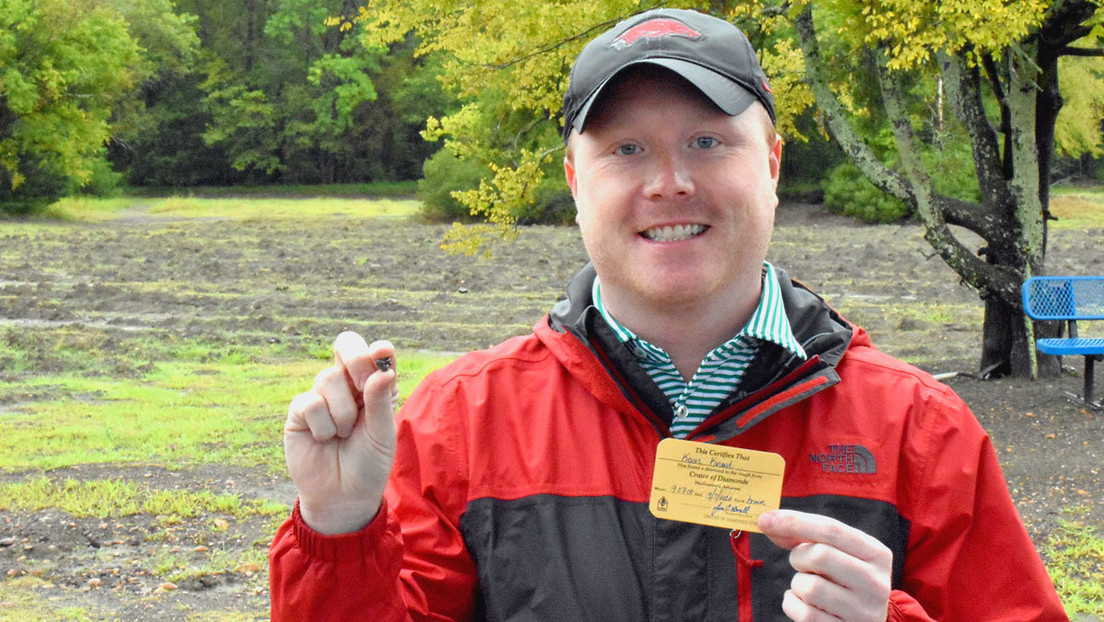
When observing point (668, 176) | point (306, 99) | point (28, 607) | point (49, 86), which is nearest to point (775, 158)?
point (668, 176)

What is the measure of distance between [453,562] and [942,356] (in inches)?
469

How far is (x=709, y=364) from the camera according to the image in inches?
81.4

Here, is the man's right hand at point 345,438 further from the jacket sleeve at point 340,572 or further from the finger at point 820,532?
the finger at point 820,532

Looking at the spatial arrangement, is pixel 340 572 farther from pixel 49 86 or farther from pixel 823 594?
pixel 49 86

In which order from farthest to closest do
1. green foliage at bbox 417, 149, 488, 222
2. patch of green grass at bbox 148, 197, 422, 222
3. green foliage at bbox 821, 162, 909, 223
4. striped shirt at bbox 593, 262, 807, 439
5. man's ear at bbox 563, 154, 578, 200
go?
patch of green grass at bbox 148, 197, 422, 222 → green foliage at bbox 417, 149, 488, 222 → green foliage at bbox 821, 162, 909, 223 → man's ear at bbox 563, 154, 578, 200 → striped shirt at bbox 593, 262, 807, 439

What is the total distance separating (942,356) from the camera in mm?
13047

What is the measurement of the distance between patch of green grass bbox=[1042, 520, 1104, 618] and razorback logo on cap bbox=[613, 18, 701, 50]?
4509 mm

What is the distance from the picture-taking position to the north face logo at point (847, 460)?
196cm

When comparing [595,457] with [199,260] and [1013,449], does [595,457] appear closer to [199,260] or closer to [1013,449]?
[1013,449]

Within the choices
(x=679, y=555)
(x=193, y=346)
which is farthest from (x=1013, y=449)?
(x=193, y=346)

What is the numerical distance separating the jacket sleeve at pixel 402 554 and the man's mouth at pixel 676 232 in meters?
0.47

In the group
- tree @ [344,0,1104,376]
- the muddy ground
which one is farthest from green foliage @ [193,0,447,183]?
tree @ [344,0,1104,376]

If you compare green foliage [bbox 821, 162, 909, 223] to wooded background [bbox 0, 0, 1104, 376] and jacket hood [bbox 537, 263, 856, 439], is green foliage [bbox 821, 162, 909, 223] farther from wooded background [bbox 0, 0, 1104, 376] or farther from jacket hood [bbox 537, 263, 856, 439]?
jacket hood [bbox 537, 263, 856, 439]

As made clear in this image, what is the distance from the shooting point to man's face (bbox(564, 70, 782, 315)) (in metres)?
2.04
